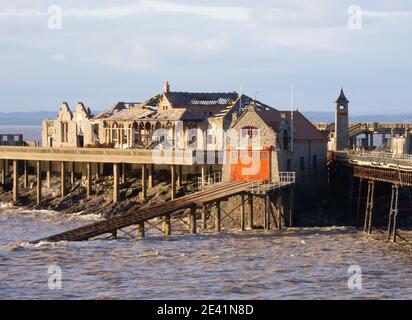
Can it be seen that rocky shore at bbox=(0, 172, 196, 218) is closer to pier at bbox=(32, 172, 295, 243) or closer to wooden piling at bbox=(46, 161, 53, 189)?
wooden piling at bbox=(46, 161, 53, 189)

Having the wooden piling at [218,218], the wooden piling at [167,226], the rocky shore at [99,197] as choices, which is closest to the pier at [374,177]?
the wooden piling at [218,218]

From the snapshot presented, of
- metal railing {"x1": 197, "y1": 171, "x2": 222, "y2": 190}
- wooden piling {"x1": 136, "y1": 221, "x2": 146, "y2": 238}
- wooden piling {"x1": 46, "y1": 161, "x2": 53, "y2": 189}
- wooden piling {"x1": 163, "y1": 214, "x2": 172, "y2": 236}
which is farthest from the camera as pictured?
wooden piling {"x1": 46, "y1": 161, "x2": 53, "y2": 189}

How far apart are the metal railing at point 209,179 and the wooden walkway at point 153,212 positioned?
4.43m

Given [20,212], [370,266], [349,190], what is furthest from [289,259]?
[20,212]

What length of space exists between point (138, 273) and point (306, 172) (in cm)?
2362

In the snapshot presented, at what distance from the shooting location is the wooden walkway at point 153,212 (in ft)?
200

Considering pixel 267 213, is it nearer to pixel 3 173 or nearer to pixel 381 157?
pixel 381 157

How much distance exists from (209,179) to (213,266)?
21.6 m

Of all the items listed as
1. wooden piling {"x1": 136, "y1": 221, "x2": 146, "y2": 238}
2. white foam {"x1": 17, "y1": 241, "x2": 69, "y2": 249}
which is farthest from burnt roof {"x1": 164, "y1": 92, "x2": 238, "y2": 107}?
white foam {"x1": 17, "y1": 241, "x2": 69, "y2": 249}

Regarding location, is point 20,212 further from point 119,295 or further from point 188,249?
point 119,295

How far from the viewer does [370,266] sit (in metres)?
53.0

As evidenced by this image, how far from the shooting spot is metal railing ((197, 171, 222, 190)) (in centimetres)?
7396

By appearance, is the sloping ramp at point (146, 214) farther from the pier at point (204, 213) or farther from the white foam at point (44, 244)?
the white foam at point (44, 244)

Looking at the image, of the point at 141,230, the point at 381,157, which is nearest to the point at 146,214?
the point at 141,230
